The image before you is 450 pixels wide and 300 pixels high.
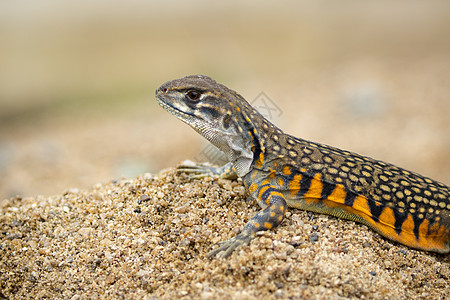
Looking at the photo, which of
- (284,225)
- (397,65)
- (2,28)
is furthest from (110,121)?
(284,225)

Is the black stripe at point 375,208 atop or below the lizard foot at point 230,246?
atop

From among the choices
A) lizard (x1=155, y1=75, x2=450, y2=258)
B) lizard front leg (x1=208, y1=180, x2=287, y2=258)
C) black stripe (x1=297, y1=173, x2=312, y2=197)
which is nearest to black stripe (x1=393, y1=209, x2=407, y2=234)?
lizard (x1=155, y1=75, x2=450, y2=258)

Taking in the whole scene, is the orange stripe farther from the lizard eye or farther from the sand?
the lizard eye

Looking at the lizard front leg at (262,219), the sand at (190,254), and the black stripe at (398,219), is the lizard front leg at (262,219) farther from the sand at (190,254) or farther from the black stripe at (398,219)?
the black stripe at (398,219)

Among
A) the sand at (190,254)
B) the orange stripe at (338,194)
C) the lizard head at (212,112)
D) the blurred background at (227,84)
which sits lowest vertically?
the sand at (190,254)

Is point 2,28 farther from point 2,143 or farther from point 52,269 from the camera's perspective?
point 52,269

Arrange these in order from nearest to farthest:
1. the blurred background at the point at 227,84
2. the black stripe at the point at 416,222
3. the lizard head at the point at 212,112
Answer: the lizard head at the point at 212,112
the black stripe at the point at 416,222
the blurred background at the point at 227,84

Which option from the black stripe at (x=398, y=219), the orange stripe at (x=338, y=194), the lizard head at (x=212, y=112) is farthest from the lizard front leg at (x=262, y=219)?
the black stripe at (x=398, y=219)

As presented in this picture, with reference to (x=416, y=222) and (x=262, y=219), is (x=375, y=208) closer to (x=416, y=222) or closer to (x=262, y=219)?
(x=416, y=222)
